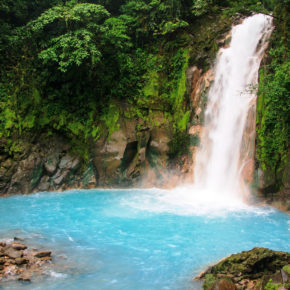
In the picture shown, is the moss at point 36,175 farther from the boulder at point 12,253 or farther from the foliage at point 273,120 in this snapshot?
the foliage at point 273,120

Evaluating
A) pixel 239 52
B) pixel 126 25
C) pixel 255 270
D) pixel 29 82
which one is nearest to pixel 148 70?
pixel 126 25

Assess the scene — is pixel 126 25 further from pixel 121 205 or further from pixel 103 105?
pixel 121 205

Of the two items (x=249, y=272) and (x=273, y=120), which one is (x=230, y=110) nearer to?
(x=273, y=120)

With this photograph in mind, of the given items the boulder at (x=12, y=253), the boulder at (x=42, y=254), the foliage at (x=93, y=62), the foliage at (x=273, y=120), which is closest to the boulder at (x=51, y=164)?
the foliage at (x=93, y=62)

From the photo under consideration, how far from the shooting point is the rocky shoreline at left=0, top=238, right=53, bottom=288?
20.5 ft

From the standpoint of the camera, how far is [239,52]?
13000 millimetres

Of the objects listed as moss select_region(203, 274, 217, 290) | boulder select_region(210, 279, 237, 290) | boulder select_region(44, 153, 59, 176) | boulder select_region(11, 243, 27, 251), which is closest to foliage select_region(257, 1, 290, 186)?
moss select_region(203, 274, 217, 290)

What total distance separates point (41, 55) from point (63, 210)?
19.5 feet

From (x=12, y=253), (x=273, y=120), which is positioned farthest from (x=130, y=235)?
(x=273, y=120)

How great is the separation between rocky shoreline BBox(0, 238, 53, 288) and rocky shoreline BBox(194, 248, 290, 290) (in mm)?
3150

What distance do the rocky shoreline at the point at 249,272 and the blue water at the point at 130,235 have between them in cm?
47

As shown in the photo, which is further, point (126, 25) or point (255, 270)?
point (126, 25)

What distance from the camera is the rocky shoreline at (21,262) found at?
246 inches

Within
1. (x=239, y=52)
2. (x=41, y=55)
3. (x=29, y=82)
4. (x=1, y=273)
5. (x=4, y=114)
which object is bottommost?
(x=1, y=273)
